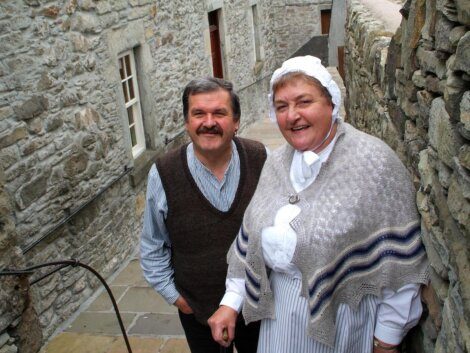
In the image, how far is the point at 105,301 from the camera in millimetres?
5562

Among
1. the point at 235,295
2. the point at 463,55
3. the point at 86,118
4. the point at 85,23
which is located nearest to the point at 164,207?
the point at 235,295

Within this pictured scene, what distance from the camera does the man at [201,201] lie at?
101 inches

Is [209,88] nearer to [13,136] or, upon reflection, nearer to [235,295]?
[235,295]

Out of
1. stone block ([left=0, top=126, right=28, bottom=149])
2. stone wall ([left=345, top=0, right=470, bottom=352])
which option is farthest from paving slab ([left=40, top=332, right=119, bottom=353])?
stone wall ([left=345, top=0, right=470, bottom=352])

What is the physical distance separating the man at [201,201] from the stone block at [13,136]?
2183 mm

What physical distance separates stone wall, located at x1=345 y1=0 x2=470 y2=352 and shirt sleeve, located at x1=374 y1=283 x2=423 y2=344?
0.14ft

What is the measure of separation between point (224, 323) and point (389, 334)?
2.25 feet

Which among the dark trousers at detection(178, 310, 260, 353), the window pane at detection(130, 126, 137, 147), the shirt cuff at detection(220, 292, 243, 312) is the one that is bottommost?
the window pane at detection(130, 126, 137, 147)

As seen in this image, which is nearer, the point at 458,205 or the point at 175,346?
the point at 458,205

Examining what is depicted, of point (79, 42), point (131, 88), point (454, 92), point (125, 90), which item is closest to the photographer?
point (454, 92)

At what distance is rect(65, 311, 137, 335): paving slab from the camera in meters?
4.89

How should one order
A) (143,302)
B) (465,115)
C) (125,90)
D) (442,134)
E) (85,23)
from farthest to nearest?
(125,90)
(85,23)
(143,302)
(442,134)
(465,115)

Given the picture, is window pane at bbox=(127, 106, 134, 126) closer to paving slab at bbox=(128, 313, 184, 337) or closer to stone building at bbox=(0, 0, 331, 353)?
stone building at bbox=(0, 0, 331, 353)

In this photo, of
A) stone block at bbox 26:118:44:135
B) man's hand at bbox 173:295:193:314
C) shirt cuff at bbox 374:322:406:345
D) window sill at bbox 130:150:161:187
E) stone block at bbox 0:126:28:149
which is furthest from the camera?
window sill at bbox 130:150:161:187
